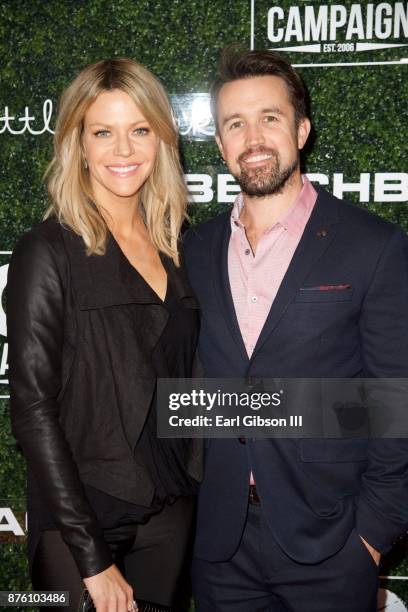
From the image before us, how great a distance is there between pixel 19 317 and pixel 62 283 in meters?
0.15

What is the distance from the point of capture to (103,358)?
A: 6.08 ft

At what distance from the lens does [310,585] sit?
6.68 ft

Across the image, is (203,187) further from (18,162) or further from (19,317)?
(19,317)

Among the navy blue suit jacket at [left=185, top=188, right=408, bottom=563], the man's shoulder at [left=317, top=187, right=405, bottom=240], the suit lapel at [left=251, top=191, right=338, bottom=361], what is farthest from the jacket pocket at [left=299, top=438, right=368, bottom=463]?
the man's shoulder at [left=317, top=187, right=405, bottom=240]

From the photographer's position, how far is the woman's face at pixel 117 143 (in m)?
2.02

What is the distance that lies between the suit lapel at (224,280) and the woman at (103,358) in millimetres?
104

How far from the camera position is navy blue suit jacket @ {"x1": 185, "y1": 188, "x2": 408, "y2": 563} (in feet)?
6.40

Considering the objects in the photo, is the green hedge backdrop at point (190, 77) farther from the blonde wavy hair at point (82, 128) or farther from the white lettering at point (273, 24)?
the blonde wavy hair at point (82, 128)

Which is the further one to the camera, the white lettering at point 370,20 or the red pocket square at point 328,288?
the white lettering at point 370,20

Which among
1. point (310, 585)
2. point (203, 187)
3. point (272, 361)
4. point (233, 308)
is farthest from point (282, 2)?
point (310, 585)

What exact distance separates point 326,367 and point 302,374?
0.26 ft

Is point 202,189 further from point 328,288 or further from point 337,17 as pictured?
point 328,288

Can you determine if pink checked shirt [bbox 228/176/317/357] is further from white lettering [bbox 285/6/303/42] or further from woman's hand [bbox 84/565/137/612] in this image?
white lettering [bbox 285/6/303/42]

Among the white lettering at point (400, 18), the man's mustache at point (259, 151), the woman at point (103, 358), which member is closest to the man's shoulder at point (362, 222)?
the man's mustache at point (259, 151)
